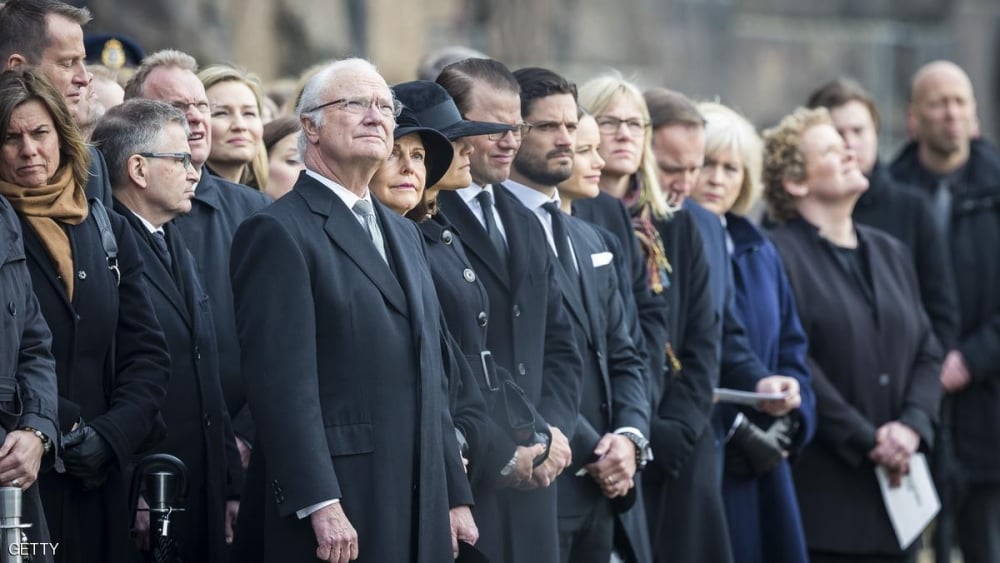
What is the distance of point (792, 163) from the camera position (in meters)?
8.23

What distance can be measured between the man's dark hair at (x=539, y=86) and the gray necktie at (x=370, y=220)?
1298 millimetres

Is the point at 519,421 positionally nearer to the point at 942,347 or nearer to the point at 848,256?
the point at 848,256

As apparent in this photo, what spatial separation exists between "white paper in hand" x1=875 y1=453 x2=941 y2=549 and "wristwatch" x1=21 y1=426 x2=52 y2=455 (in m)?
4.19

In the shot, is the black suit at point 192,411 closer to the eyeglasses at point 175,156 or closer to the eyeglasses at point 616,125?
the eyeglasses at point 175,156

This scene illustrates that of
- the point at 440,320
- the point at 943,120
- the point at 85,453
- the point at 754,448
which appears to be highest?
the point at 943,120

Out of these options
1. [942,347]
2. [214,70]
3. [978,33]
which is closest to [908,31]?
[978,33]

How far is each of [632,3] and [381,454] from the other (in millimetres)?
18078

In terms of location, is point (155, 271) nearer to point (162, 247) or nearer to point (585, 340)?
point (162, 247)

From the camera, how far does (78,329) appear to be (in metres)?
5.10

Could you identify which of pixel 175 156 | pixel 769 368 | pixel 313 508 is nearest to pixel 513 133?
pixel 175 156

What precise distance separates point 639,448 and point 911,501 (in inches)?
88.1

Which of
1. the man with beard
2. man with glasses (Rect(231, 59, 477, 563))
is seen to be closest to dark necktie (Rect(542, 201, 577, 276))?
the man with beard

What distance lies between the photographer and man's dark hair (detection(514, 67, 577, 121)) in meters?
6.18

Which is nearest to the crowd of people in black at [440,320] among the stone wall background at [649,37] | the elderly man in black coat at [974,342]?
the elderly man in black coat at [974,342]
